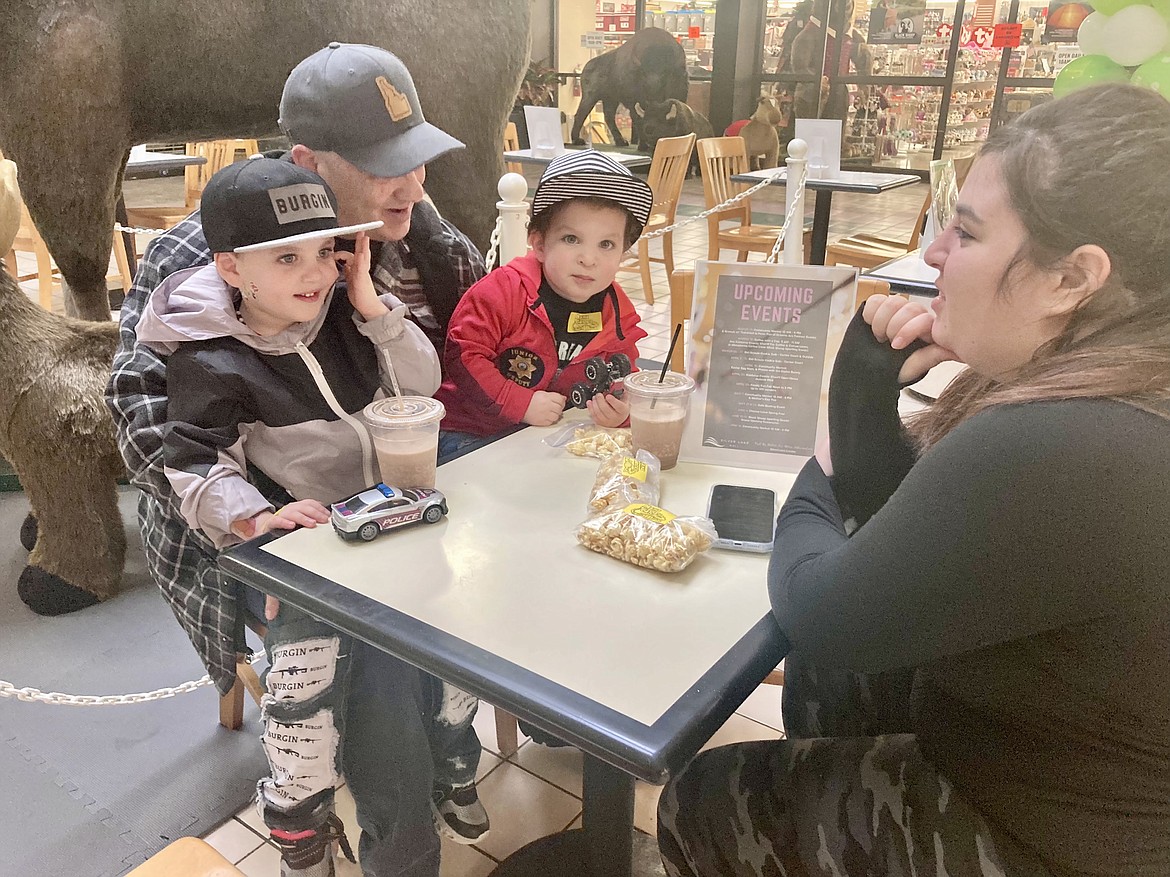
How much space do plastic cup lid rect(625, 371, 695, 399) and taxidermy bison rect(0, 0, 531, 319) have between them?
61.9 inches

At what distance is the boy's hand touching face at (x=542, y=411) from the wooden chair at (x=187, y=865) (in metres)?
0.89

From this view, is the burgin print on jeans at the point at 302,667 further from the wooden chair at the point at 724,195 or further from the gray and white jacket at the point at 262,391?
the wooden chair at the point at 724,195

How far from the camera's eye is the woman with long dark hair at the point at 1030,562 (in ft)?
2.69

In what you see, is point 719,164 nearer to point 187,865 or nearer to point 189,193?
point 189,193

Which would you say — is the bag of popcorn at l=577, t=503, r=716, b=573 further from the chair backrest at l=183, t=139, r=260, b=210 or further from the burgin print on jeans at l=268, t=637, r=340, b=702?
the chair backrest at l=183, t=139, r=260, b=210

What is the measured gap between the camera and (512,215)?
98.7 inches

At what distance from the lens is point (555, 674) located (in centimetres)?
92

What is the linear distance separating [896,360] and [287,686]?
103 centimetres

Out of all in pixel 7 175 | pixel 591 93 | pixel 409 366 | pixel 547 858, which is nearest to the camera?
pixel 409 366

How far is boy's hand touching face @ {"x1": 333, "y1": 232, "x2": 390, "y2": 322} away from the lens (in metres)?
1.49

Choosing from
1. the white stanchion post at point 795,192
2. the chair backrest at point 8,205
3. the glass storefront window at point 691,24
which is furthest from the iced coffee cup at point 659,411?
the glass storefront window at point 691,24

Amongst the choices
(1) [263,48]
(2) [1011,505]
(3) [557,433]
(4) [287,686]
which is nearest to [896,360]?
(2) [1011,505]

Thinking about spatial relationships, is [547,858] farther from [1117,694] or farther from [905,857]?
[1117,694]

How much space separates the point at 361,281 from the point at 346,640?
2.00 ft
